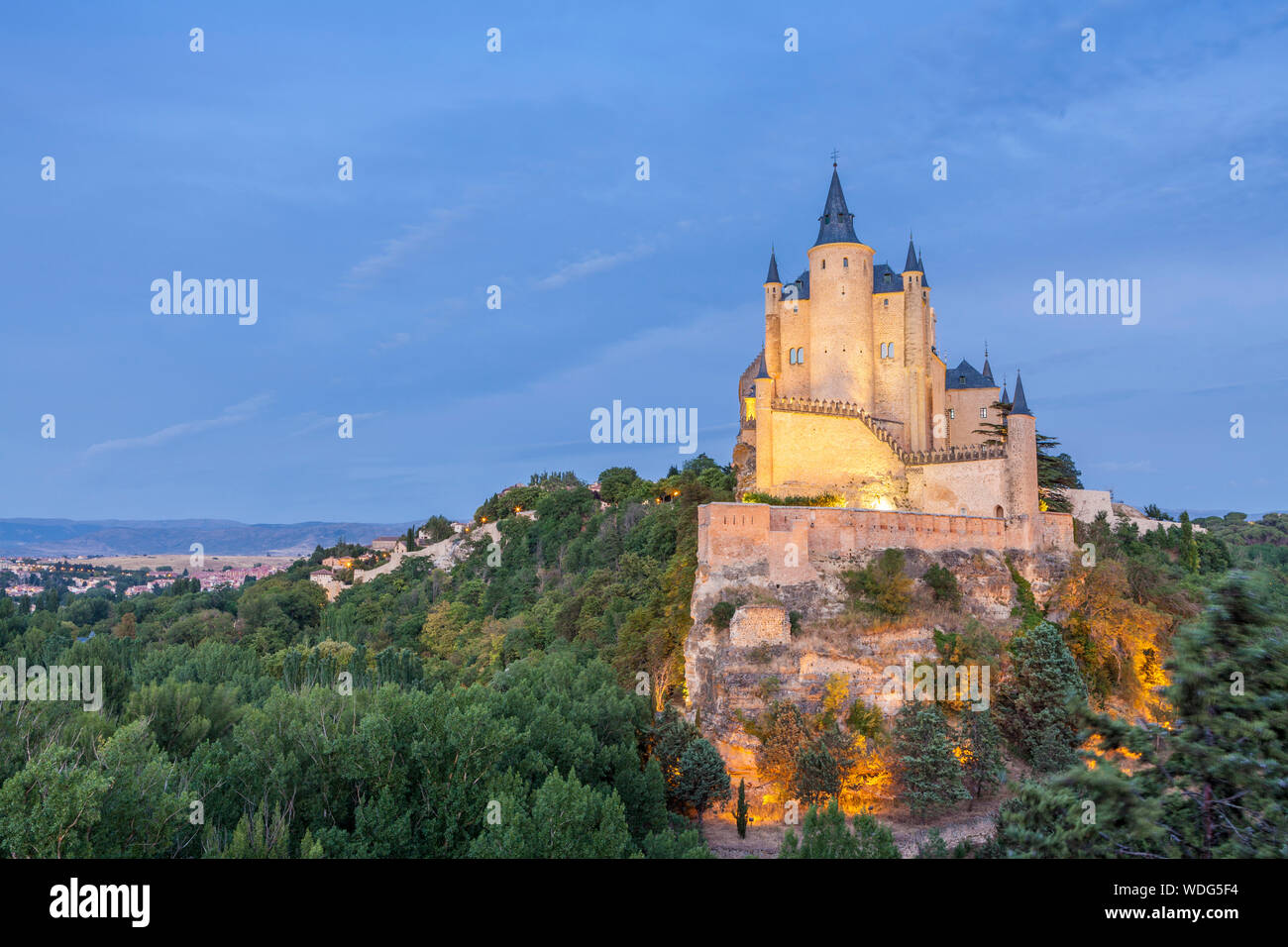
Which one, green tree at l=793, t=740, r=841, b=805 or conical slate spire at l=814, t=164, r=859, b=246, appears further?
conical slate spire at l=814, t=164, r=859, b=246

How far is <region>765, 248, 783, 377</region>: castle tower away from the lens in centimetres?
5072

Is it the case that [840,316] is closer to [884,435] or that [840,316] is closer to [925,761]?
[884,435]

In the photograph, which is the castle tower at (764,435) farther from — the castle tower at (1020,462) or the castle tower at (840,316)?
the castle tower at (1020,462)

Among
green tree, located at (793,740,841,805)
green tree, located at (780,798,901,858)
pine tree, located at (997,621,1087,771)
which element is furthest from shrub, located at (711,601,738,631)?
green tree, located at (780,798,901,858)

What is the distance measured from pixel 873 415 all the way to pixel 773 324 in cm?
753

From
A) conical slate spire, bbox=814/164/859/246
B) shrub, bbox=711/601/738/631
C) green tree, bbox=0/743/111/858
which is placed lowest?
green tree, bbox=0/743/111/858

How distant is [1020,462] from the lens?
44750 mm

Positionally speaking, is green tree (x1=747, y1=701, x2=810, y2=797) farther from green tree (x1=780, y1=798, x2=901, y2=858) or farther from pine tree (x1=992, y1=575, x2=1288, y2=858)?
pine tree (x1=992, y1=575, x2=1288, y2=858)

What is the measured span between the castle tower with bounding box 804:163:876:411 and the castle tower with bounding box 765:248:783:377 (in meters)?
1.70

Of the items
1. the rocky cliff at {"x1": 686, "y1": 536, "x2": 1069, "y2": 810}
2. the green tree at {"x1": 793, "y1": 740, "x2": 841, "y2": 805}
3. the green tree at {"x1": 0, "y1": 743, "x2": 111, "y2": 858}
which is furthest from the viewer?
the rocky cliff at {"x1": 686, "y1": 536, "x2": 1069, "y2": 810}

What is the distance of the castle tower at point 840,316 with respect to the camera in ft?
161

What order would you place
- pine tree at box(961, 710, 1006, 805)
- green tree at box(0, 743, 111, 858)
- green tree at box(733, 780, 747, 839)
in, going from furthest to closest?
pine tree at box(961, 710, 1006, 805)
green tree at box(733, 780, 747, 839)
green tree at box(0, 743, 111, 858)

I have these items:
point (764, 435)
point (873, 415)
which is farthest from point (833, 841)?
point (873, 415)
